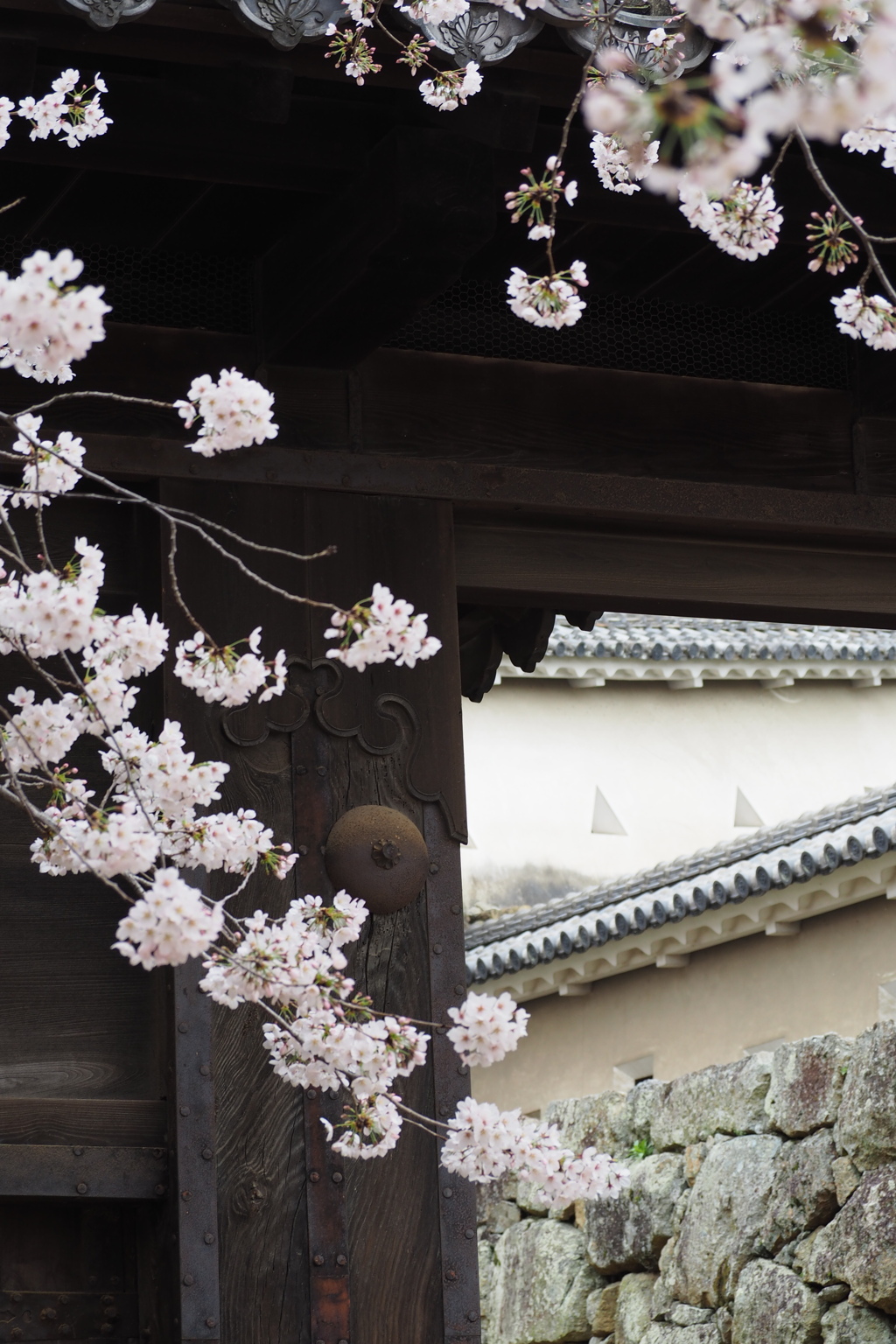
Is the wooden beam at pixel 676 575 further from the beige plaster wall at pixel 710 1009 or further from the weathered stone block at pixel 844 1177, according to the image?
the beige plaster wall at pixel 710 1009

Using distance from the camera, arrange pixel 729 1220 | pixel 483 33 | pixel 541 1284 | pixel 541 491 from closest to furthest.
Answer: pixel 483 33 → pixel 541 491 → pixel 729 1220 → pixel 541 1284

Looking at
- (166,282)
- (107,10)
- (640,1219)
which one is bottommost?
(640,1219)

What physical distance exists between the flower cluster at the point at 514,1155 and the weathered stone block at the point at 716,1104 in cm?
536

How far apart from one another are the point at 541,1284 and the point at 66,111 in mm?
7434

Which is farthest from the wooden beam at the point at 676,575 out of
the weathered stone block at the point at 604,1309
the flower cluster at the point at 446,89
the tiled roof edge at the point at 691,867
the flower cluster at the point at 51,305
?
the weathered stone block at the point at 604,1309

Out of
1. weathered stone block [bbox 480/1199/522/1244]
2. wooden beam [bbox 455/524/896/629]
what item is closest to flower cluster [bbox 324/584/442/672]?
wooden beam [bbox 455/524/896/629]

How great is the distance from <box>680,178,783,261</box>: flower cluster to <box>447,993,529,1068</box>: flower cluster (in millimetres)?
1179

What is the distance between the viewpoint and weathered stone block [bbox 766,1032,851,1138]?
24.1ft

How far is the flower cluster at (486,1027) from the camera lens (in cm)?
249

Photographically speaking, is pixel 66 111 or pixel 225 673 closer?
pixel 225 673

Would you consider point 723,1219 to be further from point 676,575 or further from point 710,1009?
point 676,575

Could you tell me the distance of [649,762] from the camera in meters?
14.9

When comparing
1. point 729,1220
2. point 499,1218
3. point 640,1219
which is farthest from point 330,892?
point 499,1218

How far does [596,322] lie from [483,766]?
1072cm
